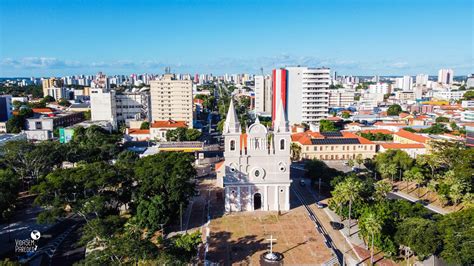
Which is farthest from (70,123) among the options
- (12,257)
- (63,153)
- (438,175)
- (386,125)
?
(438,175)

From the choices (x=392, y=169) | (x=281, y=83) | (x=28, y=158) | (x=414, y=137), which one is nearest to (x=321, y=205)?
(x=392, y=169)

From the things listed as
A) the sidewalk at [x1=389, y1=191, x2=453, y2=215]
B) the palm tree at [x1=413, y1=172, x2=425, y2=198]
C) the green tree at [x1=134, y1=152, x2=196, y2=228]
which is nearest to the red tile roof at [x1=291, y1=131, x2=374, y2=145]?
the sidewalk at [x1=389, y1=191, x2=453, y2=215]

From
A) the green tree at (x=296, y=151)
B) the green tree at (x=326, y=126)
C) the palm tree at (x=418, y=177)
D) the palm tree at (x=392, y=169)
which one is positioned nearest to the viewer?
the palm tree at (x=418, y=177)

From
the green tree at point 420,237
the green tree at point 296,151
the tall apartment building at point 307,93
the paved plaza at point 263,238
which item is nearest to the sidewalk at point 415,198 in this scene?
the green tree at point 420,237

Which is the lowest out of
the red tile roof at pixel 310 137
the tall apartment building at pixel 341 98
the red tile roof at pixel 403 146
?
the red tile roof at pixel 403 146

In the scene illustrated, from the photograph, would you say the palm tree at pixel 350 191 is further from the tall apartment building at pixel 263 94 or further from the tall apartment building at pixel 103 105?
the tall apartment building at pixel 263 94

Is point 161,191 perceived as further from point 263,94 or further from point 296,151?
point 263,94
